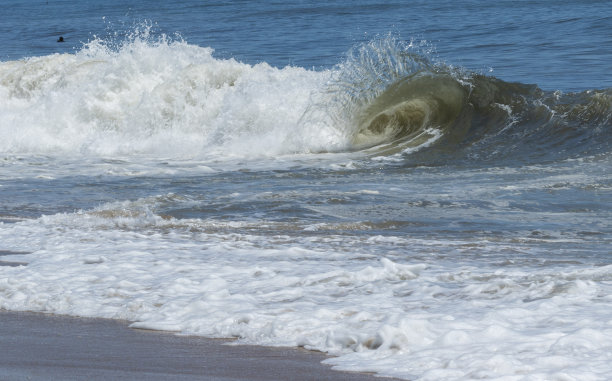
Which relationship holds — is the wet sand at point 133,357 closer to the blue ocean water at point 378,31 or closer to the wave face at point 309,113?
the wave face at point 309,113

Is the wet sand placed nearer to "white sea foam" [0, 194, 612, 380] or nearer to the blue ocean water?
"white sea foam" [0, 194, 612, 380]

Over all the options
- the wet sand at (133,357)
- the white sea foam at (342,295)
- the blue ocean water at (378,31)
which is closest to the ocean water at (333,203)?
the white sea foam at (342,295)

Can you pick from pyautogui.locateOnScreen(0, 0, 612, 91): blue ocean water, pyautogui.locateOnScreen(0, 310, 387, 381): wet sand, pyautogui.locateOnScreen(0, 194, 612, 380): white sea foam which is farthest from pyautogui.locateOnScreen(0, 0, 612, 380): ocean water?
pyautogui.locateOnScreen(0, 0, 612, 91): blue ocean water

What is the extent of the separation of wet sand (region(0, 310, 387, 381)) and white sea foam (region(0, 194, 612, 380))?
0.13m

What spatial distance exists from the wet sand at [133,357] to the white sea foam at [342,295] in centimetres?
13

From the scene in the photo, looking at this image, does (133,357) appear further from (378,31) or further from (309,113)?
(378,31)

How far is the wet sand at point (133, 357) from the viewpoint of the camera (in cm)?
328

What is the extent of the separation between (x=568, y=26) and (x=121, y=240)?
66.8 ft

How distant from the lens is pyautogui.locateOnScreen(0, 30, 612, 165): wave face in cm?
1111

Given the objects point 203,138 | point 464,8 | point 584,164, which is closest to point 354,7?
point 464,8

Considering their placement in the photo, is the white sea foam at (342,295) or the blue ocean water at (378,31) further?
the blue ocean water at (378,31)

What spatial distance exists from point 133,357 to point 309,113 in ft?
29.2

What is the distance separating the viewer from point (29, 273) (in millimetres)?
5145

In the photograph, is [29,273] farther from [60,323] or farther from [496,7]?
[496,7]
